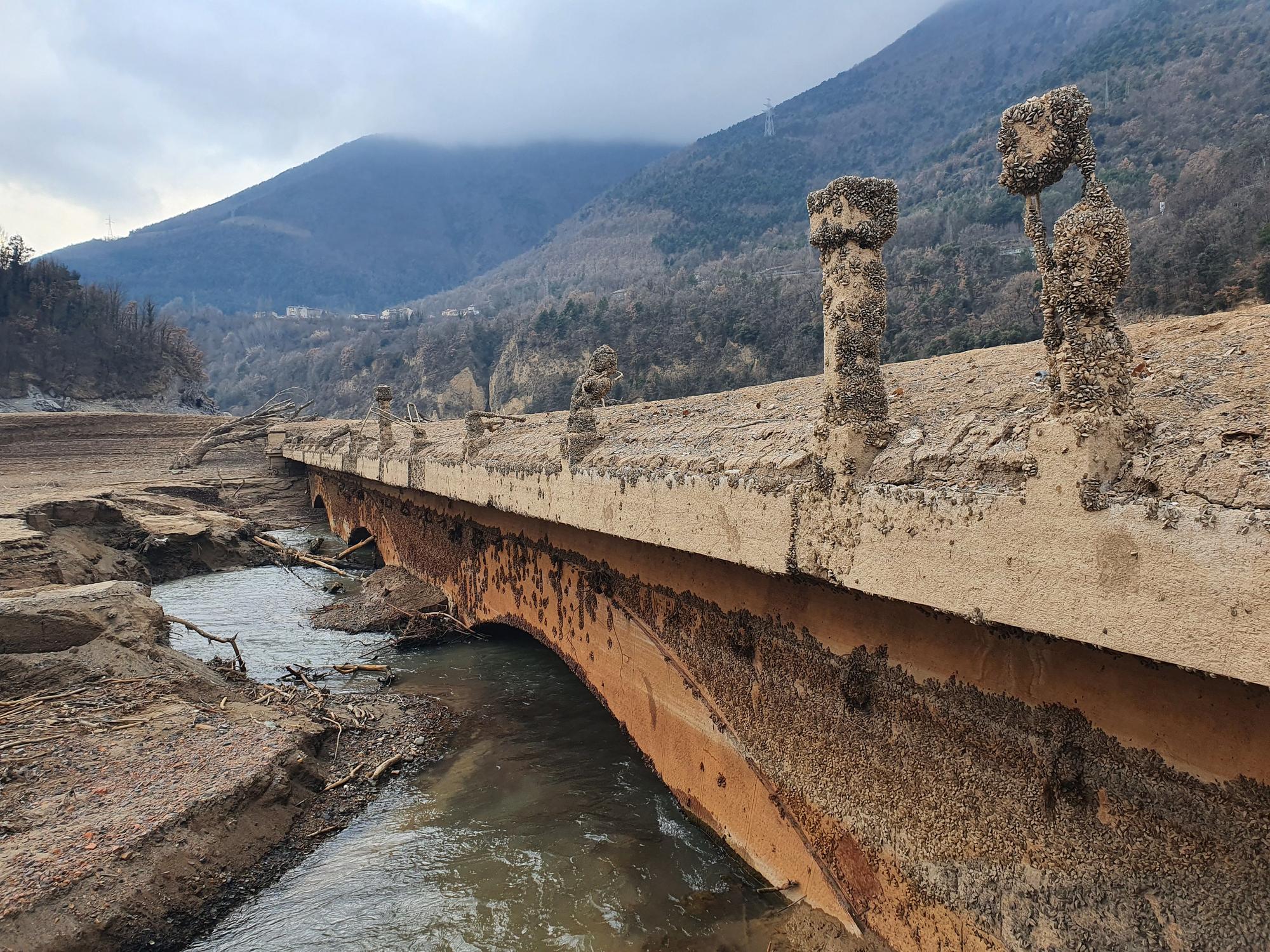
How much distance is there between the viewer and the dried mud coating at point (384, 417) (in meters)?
11.0

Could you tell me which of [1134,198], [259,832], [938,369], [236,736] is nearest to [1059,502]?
[938,369]

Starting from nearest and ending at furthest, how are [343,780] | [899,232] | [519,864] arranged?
[519,864], [343,780], [899,232]

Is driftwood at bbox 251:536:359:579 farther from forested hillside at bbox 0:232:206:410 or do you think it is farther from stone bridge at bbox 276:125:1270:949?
forested hillside at bbox 0:232:206:410

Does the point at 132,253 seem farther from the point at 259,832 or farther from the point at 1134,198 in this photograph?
the point at 259,832

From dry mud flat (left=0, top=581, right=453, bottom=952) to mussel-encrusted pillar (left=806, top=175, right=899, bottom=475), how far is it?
4.02m

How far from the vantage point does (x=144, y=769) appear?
4746mm

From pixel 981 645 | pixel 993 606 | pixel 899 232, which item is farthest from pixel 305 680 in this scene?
pixel 899 232

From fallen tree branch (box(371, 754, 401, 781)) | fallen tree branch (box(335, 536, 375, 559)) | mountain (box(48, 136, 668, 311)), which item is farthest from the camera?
mountain (box(48, 136, 668, 311))

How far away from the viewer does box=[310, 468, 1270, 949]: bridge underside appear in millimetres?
2150

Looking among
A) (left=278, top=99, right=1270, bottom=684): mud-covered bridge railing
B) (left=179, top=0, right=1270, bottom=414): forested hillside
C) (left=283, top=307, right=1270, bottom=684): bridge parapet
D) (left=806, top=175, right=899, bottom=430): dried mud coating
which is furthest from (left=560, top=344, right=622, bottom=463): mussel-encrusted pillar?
(left=179, top=0, right=1270, bottom=414): forested hillside

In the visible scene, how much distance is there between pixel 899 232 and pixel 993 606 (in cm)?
3498

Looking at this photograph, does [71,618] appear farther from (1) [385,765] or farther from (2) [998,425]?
(2) [998,425]

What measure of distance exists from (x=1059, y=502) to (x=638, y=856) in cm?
385

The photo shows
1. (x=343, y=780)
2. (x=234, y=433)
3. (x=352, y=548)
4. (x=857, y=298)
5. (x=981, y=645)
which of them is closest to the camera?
(x=981, y=645)
